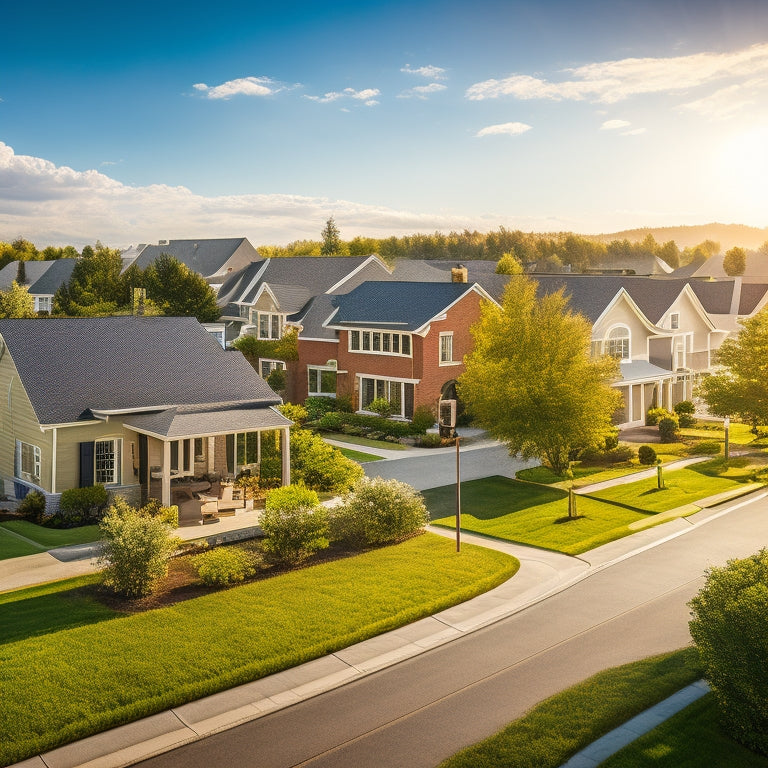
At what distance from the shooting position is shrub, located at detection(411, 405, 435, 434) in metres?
38.5

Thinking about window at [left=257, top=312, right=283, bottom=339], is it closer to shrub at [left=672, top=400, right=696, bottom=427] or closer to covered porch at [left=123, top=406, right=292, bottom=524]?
covered porch at [left=123, top=406, right=292, bottom=524]

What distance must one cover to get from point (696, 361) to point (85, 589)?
142 feet

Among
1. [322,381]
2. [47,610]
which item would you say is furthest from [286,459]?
[322,381]

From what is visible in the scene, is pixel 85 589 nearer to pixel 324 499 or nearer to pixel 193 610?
pixel 193 610

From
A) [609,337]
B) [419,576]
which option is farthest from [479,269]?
[419,576]

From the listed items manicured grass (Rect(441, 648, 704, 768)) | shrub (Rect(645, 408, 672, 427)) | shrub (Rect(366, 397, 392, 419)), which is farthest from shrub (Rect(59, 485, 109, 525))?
shrub (Rect(645, 408, 672, 427))

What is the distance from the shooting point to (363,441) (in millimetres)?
38375

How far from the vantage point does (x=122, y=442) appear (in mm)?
26359

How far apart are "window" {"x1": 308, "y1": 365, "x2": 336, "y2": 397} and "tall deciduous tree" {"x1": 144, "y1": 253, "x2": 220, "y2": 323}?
15308mm

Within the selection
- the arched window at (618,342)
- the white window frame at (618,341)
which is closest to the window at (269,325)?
the white window frame at (618,341)

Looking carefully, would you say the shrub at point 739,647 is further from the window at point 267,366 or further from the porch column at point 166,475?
the window at point 267,366

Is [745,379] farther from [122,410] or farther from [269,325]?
[122,410]

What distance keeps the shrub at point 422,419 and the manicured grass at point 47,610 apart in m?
21.2

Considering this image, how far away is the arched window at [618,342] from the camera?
151ft
